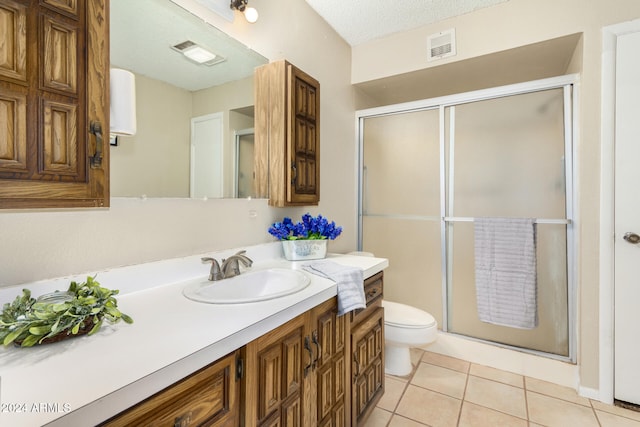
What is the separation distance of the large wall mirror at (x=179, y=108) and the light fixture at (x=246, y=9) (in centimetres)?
15

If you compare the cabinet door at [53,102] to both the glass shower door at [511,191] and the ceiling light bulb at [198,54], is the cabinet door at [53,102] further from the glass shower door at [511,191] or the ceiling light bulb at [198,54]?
the glass shower door at [511,191]

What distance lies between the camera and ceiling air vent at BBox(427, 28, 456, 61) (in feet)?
7.18

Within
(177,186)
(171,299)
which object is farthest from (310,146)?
(171,299)

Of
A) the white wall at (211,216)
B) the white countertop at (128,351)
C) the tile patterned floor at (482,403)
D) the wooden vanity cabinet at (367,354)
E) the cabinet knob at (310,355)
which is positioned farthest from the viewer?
the tile patterned floor at (482,403)

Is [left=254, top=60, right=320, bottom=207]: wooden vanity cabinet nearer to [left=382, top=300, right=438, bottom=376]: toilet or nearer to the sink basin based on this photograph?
the sink basin

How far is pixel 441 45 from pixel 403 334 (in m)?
2.06

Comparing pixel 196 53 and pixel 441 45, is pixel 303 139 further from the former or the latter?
pixel 441 45

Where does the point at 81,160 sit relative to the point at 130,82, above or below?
below

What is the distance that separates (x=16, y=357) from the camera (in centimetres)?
60

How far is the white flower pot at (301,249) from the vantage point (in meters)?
1.64

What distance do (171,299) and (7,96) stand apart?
656 mm

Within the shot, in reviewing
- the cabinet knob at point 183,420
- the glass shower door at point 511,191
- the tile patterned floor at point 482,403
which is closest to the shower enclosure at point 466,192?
the glass shower door at point 511,191

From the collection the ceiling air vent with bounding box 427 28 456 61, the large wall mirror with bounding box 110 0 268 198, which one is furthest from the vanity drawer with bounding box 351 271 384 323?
the ceiling air vent with bounding box 427 28 456 61

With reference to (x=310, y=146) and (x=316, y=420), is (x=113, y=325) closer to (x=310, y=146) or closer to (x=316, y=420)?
(x=316, y=420)
